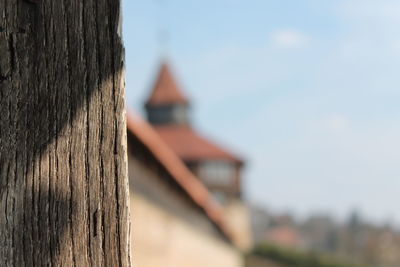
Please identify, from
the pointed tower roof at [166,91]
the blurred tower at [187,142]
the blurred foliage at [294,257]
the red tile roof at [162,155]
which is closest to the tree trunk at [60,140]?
the red tile roof at [162,155]

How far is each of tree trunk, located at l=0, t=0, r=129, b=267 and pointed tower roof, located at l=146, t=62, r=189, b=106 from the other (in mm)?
45359

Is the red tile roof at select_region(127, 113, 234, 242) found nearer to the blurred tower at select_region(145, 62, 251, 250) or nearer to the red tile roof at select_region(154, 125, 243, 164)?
the blurred tower at select_region(145, 62, 251, 250)

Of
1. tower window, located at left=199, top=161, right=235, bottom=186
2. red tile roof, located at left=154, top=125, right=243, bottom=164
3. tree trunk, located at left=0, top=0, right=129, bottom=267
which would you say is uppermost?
red tile roof, located at left=154, top=125, right=243, bottom=164

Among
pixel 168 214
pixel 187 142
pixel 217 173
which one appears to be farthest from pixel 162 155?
pixel 187 142

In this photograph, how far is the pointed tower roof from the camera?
4662cm

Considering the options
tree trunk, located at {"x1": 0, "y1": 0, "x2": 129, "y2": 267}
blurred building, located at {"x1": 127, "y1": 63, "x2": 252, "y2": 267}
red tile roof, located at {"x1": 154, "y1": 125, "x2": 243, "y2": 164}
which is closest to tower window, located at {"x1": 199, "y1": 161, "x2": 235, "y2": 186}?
red tile roof, located at {"x1": 154, "y1": 125, "x2": 243, "y2": 164}

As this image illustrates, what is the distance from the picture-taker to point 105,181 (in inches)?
45.4

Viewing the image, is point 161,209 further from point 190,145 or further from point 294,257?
point 294,257

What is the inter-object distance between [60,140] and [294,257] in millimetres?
48626

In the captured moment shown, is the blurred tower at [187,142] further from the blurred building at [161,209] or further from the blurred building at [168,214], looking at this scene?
the blurred building at [161,209]

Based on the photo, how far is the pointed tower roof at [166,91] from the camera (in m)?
46.6

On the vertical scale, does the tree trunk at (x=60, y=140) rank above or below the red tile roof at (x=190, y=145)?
below

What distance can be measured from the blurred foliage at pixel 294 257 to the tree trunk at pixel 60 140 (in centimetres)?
4405

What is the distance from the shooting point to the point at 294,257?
160 feet
